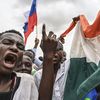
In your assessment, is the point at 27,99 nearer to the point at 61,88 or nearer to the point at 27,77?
the point at 27,77

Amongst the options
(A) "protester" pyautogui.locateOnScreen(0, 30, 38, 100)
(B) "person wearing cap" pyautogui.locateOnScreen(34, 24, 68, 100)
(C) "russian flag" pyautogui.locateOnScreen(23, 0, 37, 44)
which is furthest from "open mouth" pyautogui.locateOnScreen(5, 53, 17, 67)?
(C) "russian flag" pyautogui.locateOnScreen(23, 0, 37, 44)

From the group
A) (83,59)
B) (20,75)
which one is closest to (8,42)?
(20,75)

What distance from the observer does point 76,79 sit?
15.1ft

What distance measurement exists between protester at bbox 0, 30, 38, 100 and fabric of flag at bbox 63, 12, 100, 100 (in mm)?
1063

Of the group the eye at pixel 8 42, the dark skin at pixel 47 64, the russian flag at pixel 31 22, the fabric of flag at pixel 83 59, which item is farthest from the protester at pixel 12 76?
the russian flag at pixel 31 22

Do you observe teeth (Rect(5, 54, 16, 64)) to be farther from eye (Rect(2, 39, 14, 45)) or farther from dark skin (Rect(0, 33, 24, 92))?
eye (Rect(2, 39, 14, 45))

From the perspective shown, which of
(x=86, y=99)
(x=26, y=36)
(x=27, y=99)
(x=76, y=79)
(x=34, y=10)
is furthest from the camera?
(x=34, y=10)

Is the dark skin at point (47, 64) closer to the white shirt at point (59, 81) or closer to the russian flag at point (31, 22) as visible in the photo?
the white shirt at point (59, 81)

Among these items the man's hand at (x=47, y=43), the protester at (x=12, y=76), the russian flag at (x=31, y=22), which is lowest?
the protester at (x=12, y=76)

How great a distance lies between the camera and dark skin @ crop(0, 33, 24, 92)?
3.56 m

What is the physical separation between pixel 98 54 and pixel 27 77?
4.05ft

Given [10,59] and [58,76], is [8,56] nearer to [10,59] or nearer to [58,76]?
[10,59]

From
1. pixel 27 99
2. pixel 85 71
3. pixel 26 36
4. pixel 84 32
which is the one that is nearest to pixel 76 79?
pixel 85 71

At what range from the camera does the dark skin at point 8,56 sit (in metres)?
3.56
